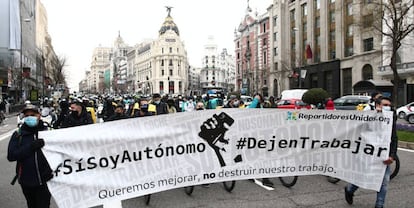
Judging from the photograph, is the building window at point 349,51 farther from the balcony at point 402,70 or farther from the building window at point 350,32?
the balcony at point 402,70

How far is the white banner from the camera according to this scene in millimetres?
5402

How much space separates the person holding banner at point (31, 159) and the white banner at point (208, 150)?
29 cm

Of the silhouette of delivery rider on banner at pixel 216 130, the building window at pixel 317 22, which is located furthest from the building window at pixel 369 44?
the silhouette of delivery rider on banner at pixel 216 130

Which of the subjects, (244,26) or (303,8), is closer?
(303,8)

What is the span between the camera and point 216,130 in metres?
6.40

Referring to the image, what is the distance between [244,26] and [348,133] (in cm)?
9591

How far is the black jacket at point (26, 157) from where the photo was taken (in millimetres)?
4625

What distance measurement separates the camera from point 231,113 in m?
6.56

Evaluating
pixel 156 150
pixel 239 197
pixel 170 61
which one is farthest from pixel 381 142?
pixel 170 61

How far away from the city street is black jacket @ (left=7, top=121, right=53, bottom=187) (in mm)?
2244

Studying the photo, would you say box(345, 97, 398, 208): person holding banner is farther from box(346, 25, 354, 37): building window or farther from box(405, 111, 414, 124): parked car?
box(346, 25, 354, 37): building window

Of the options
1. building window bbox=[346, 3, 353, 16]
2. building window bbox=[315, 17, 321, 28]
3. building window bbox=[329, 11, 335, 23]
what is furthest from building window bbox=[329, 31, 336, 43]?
building window bbox=[346, 3, 353, 16]

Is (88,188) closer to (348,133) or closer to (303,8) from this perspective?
(348,133)

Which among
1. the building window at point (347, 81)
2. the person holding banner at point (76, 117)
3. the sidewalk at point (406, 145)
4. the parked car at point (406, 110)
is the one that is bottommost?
the sidewalk at point (406, 145)
